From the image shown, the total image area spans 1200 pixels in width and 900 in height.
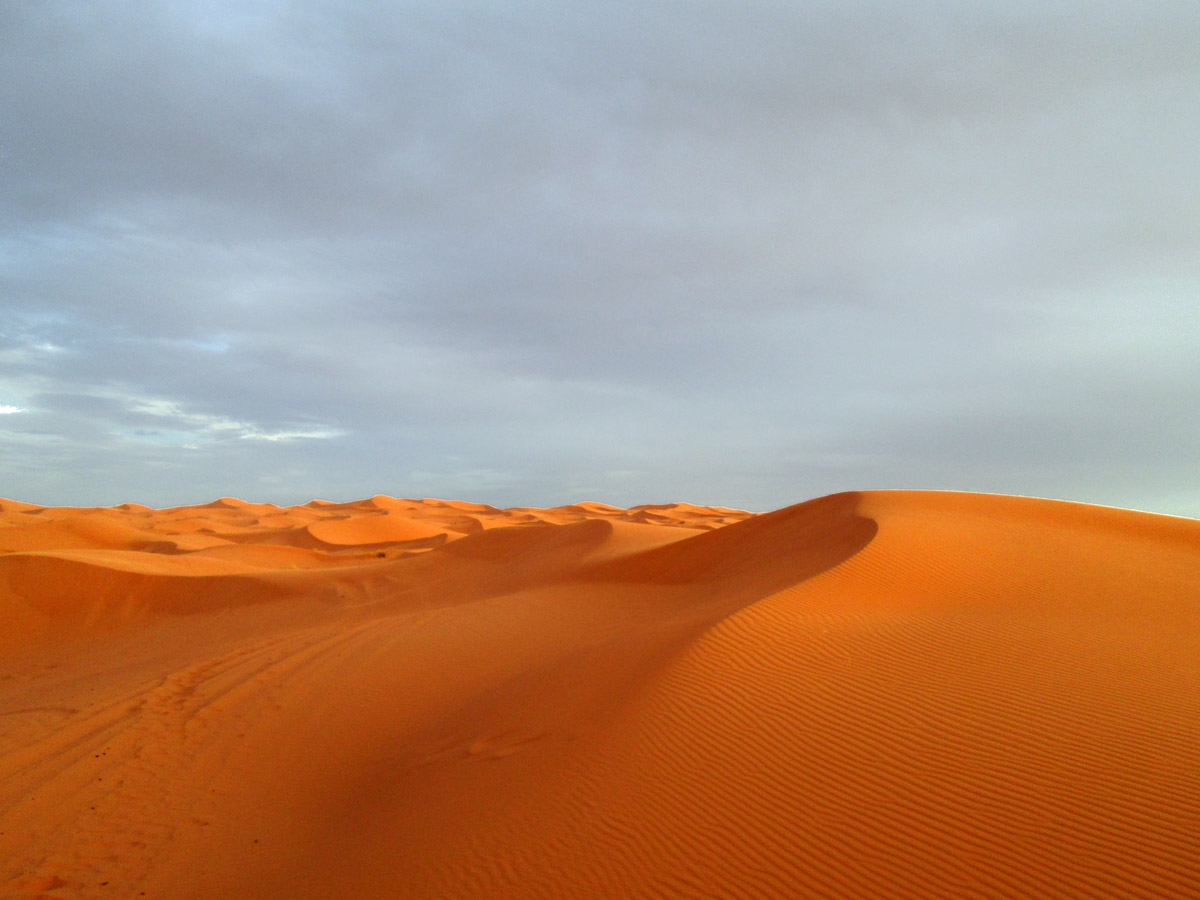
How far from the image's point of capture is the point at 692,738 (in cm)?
525

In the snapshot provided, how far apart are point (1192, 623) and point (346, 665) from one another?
9061mm

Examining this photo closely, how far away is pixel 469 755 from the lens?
6.01m

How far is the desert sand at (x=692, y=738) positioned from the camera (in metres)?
3.94

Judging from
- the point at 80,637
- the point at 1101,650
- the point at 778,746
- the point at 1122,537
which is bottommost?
the point at 80,637

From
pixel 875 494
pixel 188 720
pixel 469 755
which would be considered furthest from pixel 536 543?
pixel 469 755

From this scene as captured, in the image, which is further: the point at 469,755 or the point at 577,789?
the point at 469,755

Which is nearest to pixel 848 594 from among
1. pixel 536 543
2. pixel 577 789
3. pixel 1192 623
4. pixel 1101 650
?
pixel 1101 650

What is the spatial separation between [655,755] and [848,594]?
154 inches

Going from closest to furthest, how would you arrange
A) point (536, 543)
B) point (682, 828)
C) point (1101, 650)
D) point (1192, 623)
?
1. point (682, 828)
2. point (1101, 650)
3. point (1192, 623)
4. point (536, 543)

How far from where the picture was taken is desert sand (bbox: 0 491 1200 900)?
3936 millimetres

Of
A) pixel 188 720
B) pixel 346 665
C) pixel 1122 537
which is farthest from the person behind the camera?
pixel 1122 537

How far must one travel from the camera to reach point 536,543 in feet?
64.1

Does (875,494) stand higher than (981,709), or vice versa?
(875,494)

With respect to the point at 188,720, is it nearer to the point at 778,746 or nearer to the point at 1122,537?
the point at 778,746
